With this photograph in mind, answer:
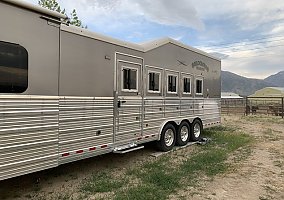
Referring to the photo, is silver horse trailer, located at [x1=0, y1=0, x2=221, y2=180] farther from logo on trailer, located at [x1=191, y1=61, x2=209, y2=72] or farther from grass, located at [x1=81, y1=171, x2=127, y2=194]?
logo on trailer, located at [x1=191, y1=61, x2=209, y2=72]

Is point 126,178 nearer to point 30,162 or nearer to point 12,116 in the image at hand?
point 30,162

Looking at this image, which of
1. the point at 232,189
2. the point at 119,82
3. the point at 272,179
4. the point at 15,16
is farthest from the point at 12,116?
the point at 272,179

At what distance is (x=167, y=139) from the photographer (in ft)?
27.9

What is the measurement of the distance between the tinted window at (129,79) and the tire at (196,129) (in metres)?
3.56

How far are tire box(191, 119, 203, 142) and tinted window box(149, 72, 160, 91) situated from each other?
8.58ft

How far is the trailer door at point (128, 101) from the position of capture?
638 centimetres

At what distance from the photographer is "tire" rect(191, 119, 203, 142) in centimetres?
972

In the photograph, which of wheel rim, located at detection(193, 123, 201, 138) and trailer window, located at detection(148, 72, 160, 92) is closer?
trailer window, located at detection(148, 72, 160, 92)

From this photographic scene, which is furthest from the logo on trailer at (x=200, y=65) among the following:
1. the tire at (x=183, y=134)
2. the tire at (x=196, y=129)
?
the tire at (x=183, y=134)

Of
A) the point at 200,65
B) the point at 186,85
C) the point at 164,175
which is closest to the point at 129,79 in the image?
the point at 164,175

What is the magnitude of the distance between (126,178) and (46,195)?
1647 millimetres

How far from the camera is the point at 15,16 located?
427 cm

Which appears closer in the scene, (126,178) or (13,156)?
(13,156)

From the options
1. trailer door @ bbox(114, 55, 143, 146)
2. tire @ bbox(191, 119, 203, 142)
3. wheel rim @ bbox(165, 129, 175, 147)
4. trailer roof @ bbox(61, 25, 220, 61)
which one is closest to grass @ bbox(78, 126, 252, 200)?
wheel rim @ bbox(165, 129, 175, 147)
